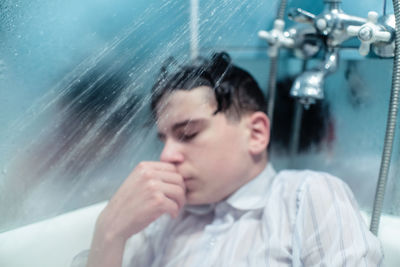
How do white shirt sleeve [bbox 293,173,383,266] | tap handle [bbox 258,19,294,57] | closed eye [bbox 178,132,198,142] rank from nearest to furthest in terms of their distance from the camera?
white shirt sleeve [bbox 293,173,383,266] < closed eye [bbox 178,132,198,142] < tap handle [bbox 258,19,294,57]

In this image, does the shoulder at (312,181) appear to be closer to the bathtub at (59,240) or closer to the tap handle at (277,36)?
the bathtub at (59,240)

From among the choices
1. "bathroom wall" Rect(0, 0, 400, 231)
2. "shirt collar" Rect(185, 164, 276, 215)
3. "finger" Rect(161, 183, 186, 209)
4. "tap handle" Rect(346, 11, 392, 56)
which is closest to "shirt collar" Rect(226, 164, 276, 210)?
"shirt collar" Rect(185, 164, 276, 215)

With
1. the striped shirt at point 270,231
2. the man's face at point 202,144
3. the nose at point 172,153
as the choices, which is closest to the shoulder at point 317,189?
the striped shirt at point 270,231

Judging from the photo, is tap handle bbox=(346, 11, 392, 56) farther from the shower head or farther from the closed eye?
the closed eye

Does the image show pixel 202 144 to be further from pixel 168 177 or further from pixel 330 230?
pixel 330 230

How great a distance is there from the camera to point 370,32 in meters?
0.65

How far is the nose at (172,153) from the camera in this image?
689 millimetres

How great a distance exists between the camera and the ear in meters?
0.78

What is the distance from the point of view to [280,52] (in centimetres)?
100

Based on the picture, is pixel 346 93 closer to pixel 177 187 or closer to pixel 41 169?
pixel 177 187

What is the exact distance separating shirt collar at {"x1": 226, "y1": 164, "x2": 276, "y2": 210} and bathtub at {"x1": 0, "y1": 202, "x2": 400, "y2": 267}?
19 cm

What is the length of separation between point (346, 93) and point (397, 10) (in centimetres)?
29

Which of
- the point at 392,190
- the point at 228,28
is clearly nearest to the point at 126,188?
the point at 228,28

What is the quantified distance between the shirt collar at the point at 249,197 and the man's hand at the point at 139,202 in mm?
89
